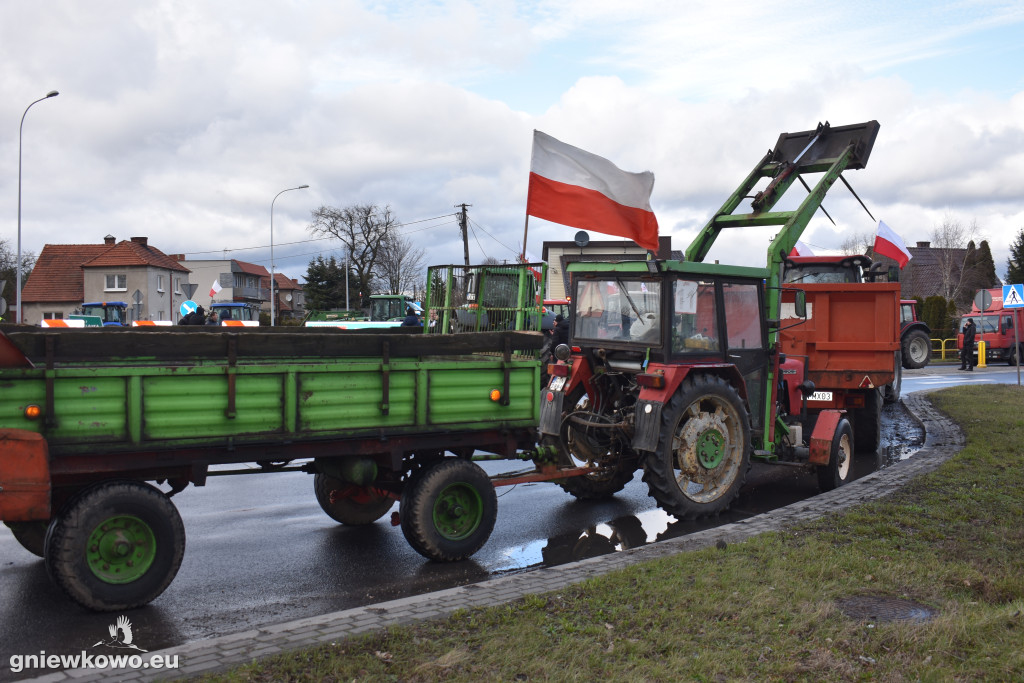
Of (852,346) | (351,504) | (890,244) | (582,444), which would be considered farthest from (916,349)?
(351,504)

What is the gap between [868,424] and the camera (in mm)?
11461

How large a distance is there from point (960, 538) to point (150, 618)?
5.44 metres

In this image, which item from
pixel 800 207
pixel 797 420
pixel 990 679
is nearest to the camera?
pixel 990 679

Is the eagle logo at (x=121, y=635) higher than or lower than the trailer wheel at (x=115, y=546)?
lower

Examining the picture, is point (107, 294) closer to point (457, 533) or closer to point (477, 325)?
point (477, 325)

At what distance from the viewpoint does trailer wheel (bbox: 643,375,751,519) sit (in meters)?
7.27

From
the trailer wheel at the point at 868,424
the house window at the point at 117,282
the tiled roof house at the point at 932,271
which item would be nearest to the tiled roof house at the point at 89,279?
the house window at the point at 117,282

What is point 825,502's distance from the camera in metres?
7.45

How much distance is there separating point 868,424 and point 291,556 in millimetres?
8219

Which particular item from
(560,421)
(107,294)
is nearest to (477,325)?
(560,421)

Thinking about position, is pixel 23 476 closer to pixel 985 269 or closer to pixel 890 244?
pixel 890 244

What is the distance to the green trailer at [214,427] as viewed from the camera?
15.6 ft

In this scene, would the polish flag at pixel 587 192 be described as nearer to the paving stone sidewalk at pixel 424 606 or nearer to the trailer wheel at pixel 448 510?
the trailer wheel at pixel 448 510

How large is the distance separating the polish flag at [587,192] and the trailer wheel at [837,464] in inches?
107
